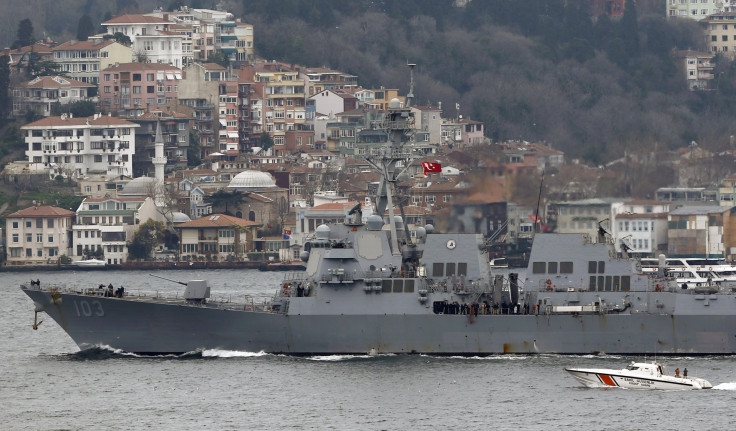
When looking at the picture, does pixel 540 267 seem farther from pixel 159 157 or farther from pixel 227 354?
pixel 159 157

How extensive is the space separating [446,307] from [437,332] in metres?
0.72

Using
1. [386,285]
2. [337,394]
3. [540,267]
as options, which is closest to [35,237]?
[386,285]

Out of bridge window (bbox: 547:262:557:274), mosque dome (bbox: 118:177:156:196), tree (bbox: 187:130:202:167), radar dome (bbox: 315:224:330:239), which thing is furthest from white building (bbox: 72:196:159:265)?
bridge window (bbox: 547:262:557:274)


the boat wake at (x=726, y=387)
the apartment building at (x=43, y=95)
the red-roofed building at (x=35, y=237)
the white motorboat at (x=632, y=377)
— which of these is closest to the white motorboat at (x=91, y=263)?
the red-roofed building at (x=35, y=237)

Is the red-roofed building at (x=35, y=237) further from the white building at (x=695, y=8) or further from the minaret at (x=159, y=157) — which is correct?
the white building at (x=695, y=8)

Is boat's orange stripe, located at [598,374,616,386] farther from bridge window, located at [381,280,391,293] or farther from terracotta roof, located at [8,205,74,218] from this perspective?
terracotta roof, located at [8,205,74,218]

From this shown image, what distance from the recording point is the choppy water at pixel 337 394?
4231cm

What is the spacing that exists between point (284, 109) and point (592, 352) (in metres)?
79.7

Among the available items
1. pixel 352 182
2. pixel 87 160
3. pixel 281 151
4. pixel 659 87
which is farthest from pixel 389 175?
pixel 659 87

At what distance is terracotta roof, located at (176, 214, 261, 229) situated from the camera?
9844 cm

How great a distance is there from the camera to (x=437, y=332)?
162ft

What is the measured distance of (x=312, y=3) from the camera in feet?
474

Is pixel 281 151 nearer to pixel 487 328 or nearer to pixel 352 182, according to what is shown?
pixel 352 182

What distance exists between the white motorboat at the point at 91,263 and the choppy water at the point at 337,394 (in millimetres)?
44017
